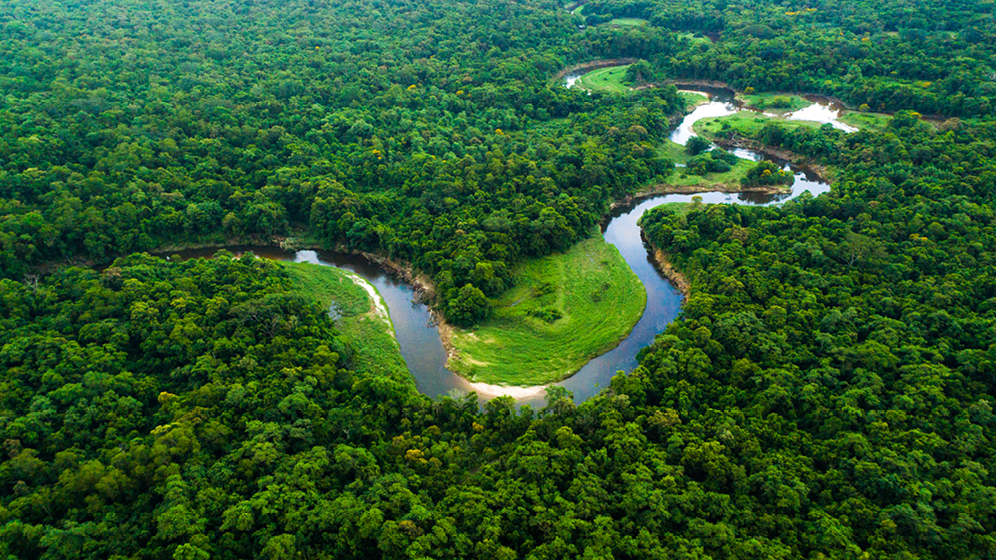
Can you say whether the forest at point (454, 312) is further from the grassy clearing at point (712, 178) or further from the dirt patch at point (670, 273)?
the grassy clearing at point (712, 178)

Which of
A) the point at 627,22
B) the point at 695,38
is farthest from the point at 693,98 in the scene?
the point at 627,22

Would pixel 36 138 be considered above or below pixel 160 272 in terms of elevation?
above

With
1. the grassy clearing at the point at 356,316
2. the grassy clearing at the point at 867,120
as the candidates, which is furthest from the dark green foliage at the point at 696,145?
the grassy clearing at the point at 356,316

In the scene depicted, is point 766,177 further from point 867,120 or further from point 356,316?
point 356,316

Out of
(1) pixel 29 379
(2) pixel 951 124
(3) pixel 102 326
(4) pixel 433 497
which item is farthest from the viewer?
(2) pixel 951 124

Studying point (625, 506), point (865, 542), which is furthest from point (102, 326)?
point (865, 542)

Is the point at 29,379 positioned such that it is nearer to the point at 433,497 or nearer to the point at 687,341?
the point at 433,497
